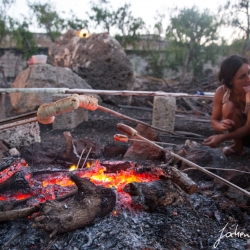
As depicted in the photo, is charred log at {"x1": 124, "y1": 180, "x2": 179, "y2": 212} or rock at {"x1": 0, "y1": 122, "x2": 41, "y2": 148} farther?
rock at {"x1": 0, "y1": 122, "x2": 41, "y2": 148}

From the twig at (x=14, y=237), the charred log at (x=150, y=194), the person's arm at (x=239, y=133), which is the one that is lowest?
the twig at (x=14, y=237)

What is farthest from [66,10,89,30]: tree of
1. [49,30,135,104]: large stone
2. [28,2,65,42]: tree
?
[49,30,135,104]: large stone

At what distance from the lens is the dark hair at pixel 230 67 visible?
369cm

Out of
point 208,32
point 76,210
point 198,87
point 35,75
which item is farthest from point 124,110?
point 208,32

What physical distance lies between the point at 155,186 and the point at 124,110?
17.3 feet

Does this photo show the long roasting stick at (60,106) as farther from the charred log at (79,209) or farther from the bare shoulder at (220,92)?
the bare shoulder at (220,92)

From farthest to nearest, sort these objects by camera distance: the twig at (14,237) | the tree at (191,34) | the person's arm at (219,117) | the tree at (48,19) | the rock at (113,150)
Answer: the tree at (48,19) → the tree at (191,34) → the person's arm at (219,117) → the rock at (113,150) → the twig at (14,237)

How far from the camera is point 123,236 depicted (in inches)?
75.5

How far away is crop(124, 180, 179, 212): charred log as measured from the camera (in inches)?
85.5

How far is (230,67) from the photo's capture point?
12.2 feet

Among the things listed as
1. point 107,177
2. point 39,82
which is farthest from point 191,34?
point 107,177

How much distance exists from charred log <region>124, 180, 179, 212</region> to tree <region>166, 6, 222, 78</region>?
13381 mm

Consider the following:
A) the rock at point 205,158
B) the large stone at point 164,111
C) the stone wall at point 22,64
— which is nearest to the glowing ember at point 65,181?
the rock at point 205,158

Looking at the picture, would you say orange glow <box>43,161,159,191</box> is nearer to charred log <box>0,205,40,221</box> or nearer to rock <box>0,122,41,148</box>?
charred log <box>0,205,40,221</box>
